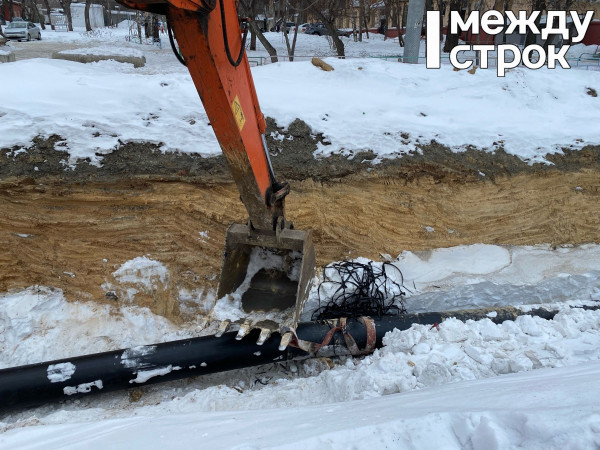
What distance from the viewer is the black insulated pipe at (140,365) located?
3910 millimetres

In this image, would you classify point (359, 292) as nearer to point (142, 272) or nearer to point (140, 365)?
point (140, 365)

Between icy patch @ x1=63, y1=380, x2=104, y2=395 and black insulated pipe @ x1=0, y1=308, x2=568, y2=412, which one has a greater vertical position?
black insulated pipe @ x1=0, y1=308, x2=568, y2=412

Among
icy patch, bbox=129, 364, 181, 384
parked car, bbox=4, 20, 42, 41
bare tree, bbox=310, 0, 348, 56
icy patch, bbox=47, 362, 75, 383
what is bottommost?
icy patch, bbox=129, 364, 181, 384

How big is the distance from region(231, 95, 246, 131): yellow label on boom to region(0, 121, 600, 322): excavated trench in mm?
2297

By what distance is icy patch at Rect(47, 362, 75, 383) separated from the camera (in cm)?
393

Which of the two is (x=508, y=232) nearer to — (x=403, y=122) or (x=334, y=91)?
(x=403, y=122)

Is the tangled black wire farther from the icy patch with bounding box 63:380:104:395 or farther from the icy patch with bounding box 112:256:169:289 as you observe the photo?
the icy patch with bounding box 63:380:104:395

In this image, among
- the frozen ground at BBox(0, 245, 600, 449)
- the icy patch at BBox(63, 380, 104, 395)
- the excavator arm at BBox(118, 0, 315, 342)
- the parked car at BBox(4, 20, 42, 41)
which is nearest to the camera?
the frozen ground at BBox(0, 245, 600, 449)

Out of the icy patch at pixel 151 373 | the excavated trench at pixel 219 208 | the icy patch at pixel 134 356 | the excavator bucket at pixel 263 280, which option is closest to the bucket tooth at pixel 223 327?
the excavator bucket at pixel 263 280

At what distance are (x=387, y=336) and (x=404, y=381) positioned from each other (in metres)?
0.71

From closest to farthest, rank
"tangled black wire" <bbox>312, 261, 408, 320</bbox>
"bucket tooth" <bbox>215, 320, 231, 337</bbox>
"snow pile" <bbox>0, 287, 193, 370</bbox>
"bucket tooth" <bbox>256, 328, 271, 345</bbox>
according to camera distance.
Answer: "bucket tooth" <bbox>256, 328, 271, 345</bbox>
"bucket tooth" <bbox>215, 320, 231, 337</bbox>
"snow pile" <bbox>0, 287, 193, 370</bbox>
"tangled black wire" <bbox>312, 261, 408, 320</bbox>

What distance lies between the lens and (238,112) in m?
3.12

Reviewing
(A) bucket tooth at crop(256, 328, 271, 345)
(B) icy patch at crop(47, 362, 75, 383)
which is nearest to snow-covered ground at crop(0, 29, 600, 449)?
(B) icy patch at crop(47, 362, 75, 383)

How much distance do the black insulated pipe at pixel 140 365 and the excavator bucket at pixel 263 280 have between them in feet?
0.73
